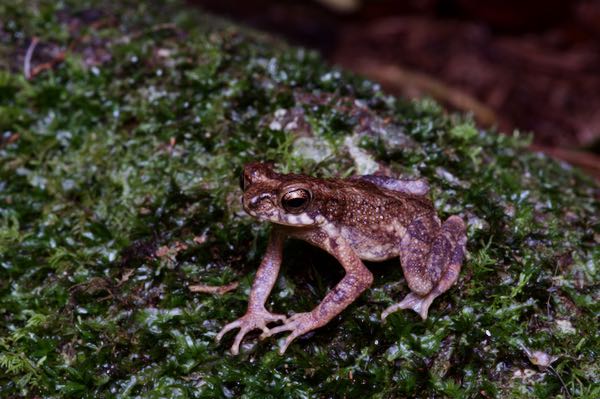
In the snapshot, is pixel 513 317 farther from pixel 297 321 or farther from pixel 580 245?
pixel 297 321

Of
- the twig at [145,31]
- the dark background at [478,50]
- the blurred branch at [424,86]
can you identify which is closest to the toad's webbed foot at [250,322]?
the twig at [145,31]

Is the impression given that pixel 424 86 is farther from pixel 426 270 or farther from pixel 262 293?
pixel 262 293

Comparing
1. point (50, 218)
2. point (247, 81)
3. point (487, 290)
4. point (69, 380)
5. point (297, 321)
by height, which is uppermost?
point (247, 81)

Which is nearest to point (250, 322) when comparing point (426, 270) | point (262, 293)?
point (262, 293)

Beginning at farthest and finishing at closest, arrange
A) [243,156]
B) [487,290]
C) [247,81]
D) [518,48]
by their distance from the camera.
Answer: [518,48]
[247,81]
[243,156]
[487,290]

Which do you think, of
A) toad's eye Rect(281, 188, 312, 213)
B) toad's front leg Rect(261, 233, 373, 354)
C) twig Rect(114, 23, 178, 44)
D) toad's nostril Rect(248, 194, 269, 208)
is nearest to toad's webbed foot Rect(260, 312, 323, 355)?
toad's front leg Rect(261, 233, 373, 354)

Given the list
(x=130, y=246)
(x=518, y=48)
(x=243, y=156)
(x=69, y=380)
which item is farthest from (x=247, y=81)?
(x=518, y=48)
